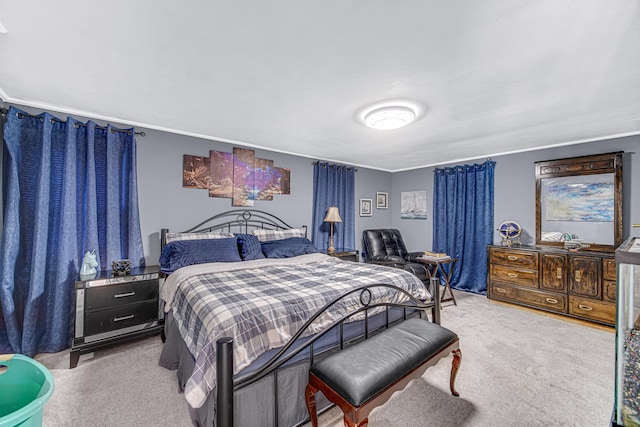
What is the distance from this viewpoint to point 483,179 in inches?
180

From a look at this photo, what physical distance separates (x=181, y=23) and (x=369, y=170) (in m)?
4.63

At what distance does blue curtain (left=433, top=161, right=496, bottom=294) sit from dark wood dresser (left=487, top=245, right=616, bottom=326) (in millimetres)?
454

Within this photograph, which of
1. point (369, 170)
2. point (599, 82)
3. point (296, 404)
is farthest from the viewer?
point (369, 170)

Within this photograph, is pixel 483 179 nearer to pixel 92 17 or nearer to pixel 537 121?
pixel 537 121

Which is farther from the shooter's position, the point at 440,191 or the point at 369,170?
the point at 369,170

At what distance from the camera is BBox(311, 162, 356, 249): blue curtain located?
15.7ft

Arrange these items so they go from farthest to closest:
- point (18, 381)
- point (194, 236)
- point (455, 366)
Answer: point (194, 236)
point (455, 366)
point (18, 381)

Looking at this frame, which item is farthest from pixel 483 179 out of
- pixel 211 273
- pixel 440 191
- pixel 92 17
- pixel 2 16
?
pixel 2 16

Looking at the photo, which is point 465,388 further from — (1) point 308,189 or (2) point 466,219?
(1) point 308,189

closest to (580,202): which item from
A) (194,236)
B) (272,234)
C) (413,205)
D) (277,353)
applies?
(413,205)

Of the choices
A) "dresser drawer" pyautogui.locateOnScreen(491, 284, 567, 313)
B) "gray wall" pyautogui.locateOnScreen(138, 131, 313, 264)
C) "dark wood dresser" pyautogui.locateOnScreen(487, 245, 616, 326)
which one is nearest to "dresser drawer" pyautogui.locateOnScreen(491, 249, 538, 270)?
"dark wood dresser" pyautogui.locateOnScreen(487, 245, 616, 326)

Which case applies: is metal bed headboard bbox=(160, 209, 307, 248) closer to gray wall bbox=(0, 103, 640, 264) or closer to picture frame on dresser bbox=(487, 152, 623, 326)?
gray wall bbox=(0, 103, 640, 264)

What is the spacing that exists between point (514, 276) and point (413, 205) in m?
2.30

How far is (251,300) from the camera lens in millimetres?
1771
